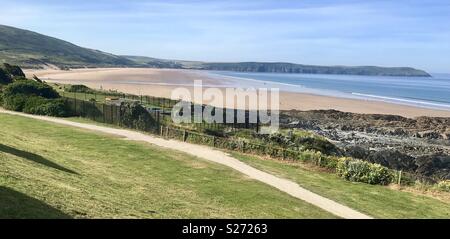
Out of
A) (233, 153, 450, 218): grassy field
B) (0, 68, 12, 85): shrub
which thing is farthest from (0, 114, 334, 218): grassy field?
(0, 68, 12, 85): shrub

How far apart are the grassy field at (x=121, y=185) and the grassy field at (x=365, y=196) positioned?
189cm

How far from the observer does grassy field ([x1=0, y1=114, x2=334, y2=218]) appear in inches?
364

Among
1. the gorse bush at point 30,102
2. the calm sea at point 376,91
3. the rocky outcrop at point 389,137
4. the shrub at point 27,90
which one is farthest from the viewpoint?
the calm sea at point 376,91

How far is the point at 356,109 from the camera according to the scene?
→ 200 ft

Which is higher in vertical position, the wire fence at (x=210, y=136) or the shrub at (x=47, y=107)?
the shrub at (x=47, y=107)

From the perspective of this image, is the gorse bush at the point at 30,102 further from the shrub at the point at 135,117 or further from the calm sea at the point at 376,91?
the calm sea at the point at 376,91

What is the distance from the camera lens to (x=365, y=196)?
16.5 m

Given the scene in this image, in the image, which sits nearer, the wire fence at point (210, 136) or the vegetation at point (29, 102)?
the wire fence at point (210, 136)

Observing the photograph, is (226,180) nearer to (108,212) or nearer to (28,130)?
(108,212)

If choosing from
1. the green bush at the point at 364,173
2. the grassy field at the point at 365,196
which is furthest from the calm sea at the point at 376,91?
the grassy field at the point at 365,196

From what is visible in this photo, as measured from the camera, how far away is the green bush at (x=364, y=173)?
19.0m

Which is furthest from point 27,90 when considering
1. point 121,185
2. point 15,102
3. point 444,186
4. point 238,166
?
point 444,186

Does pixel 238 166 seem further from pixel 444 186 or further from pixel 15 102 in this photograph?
pixel 15 102
